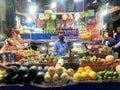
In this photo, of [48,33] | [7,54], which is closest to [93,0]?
[48,33]

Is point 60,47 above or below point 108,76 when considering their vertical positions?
above

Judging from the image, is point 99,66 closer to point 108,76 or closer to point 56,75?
point 108,76

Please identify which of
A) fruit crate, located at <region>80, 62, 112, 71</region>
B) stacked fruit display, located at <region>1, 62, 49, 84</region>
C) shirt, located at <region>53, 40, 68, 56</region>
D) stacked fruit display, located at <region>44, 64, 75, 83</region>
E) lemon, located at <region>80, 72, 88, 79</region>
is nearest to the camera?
stacked fruit display, located at <region>44, 64, 75, 83</region>

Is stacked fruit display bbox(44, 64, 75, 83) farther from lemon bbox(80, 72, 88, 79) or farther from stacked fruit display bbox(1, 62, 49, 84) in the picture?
lemon bbox(80, 72, 88, 79)

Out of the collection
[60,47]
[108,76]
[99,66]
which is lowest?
[108,76]

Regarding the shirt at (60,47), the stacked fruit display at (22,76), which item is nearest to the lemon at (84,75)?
the stacked fruit display at (22,76)

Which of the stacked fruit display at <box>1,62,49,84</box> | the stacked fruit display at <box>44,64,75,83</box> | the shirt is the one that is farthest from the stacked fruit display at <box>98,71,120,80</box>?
the shirt

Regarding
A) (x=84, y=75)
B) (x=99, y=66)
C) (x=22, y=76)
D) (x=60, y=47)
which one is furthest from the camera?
(x=60, y=47)

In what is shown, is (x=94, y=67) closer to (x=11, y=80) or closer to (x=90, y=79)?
(x=90, y=79)

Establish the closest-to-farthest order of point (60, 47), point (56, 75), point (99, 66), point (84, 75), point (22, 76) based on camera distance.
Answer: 1. point (56, 75)
2. point (22, 76)
3. point (84, 75)
4. point (99, 66)
5. point (60, 47)

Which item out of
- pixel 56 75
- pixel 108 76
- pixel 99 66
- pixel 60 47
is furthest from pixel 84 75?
pixel 60 47

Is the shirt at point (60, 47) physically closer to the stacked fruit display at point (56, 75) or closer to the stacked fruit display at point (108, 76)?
the stacked fruit display at point (108, 76)

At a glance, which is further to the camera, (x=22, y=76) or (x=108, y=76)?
(x=108, y=76)

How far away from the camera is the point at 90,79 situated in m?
5.52
